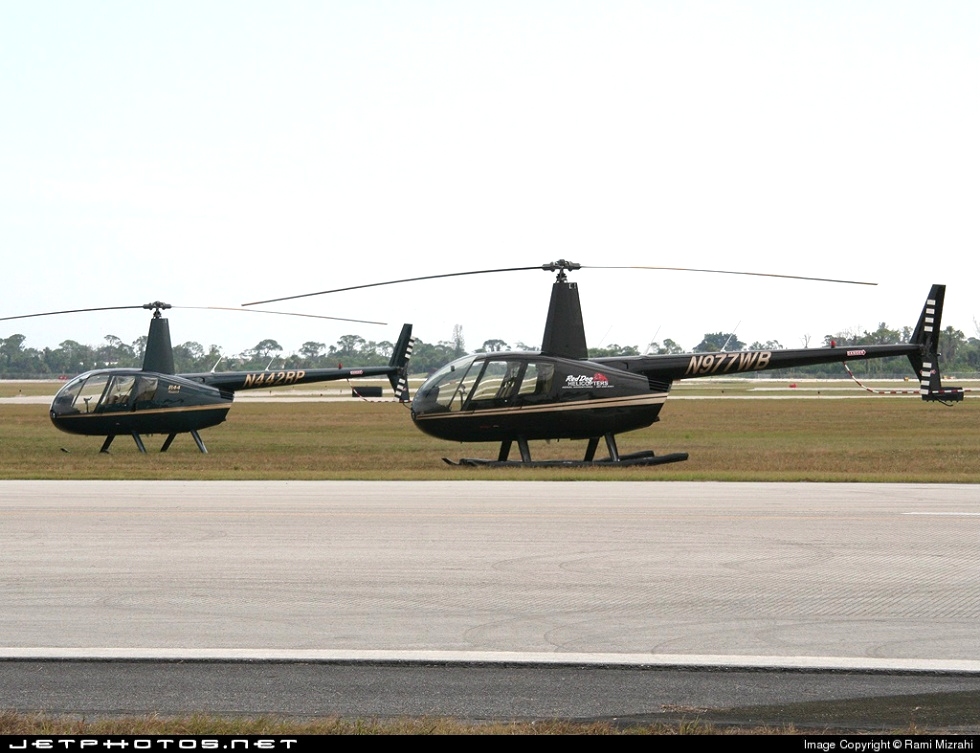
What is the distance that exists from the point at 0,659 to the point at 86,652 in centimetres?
48

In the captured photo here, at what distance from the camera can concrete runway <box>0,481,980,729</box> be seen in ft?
20.5

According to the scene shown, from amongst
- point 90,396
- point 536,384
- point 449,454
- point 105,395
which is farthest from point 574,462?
point 90,396

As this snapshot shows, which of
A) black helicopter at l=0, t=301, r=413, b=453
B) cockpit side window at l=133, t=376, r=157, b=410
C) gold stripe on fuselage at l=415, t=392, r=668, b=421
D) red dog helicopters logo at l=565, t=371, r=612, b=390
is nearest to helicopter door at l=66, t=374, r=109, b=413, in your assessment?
black helicopter at l=0, t=301, r=413, b=453

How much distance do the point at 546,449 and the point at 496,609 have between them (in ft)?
80.4

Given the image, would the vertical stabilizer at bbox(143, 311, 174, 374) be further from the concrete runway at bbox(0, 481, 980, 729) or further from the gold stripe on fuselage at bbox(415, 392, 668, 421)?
the concrete runway at bbox(0, 481, 980, 729)

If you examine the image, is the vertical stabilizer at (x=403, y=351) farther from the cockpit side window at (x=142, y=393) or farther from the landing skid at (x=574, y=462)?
the landing skid at (x=574, y=462)

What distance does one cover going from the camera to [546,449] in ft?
108

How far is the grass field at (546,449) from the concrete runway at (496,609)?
696 centimetres

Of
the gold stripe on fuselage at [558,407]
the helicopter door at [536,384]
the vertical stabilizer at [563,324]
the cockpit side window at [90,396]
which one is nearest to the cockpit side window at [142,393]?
the cockpit side window at [90,396]

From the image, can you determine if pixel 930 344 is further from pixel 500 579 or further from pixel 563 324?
pixel 500 579

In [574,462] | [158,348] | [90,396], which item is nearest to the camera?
[574,462]

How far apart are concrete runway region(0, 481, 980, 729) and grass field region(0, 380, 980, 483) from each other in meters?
6.96
